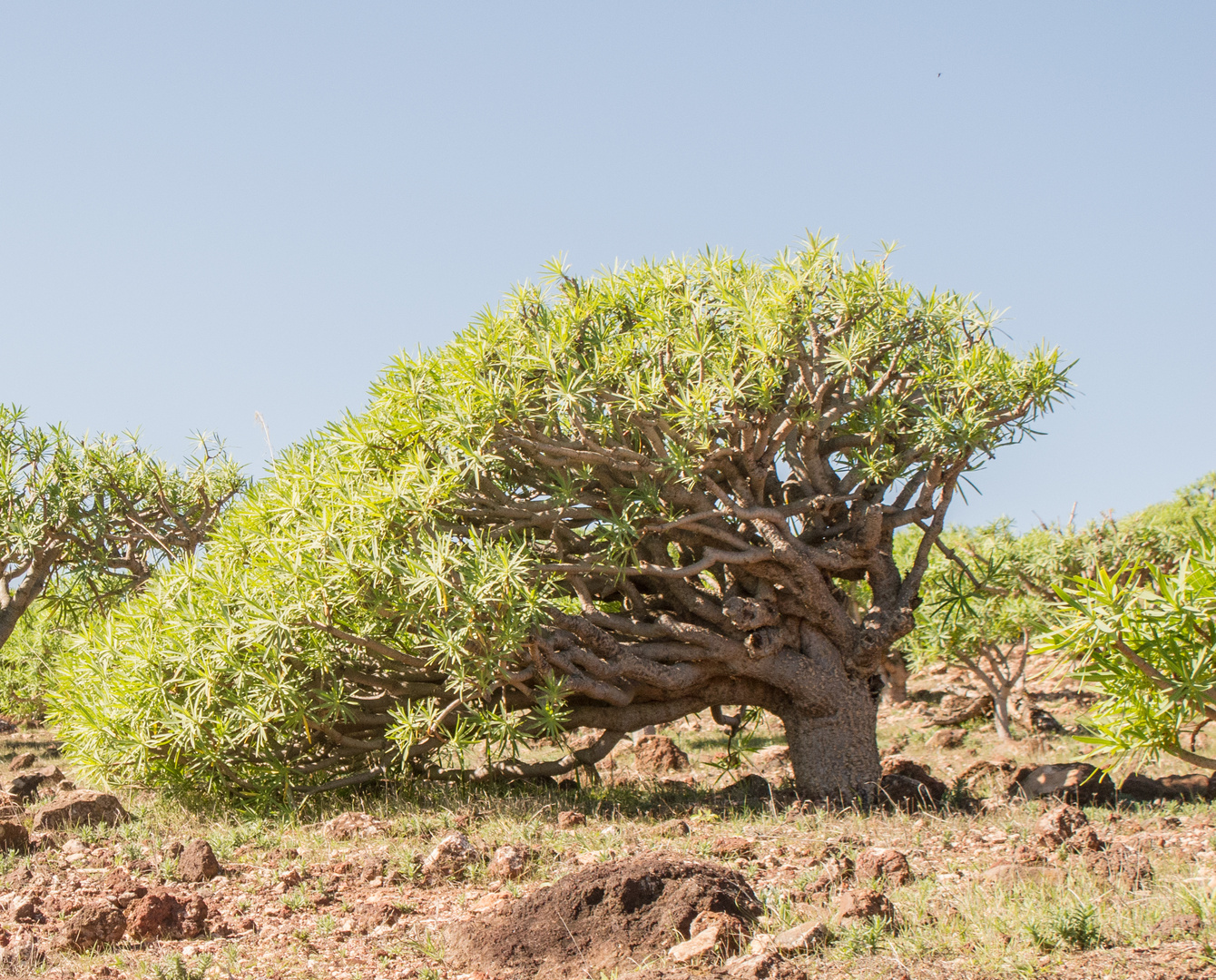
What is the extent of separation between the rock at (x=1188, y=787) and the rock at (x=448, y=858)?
7.46 meters

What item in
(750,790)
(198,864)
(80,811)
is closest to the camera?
(198,864)

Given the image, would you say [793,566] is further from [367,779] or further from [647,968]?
[647,968]

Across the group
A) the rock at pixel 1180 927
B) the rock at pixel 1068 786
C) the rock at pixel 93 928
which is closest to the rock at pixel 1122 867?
the rock at pixel 1180 927

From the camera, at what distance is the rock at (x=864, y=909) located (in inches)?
196

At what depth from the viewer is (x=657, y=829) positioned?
7.91 m

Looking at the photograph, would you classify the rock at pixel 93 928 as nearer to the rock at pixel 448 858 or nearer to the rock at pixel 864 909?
the rock at pixel 448 858

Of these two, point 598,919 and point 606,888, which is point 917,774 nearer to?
point 606,888

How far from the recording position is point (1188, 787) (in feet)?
35.0

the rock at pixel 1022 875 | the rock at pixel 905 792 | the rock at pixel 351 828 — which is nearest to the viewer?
the rock at pixel 1022 875

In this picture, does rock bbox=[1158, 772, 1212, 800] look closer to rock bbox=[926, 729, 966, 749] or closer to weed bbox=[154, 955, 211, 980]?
rock bbox=[926, 729, 966, 749]

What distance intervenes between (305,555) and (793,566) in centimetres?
445

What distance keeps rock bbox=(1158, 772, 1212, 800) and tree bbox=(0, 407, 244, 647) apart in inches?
450

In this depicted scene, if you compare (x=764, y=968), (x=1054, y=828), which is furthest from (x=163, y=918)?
(x=1054, y=828)

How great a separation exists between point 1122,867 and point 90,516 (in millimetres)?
12667
